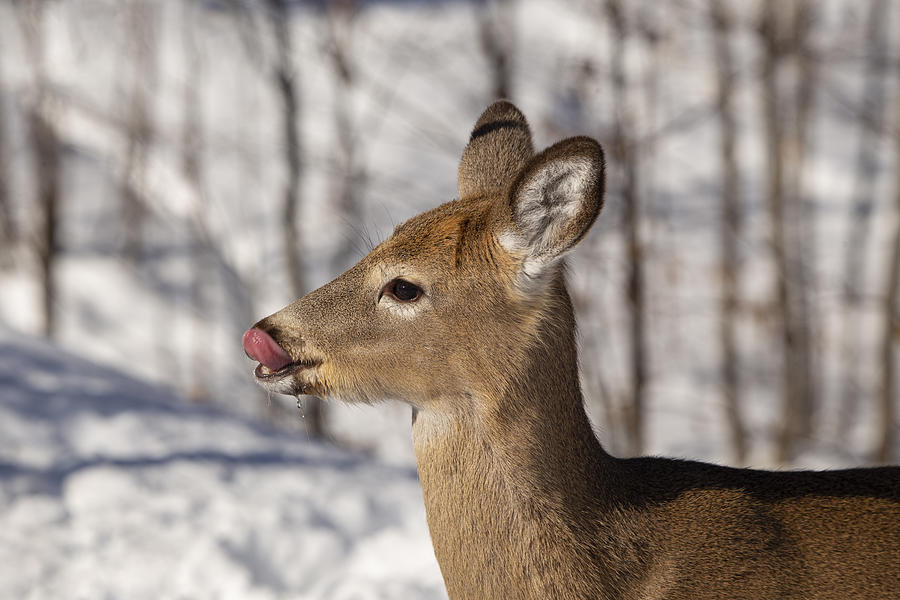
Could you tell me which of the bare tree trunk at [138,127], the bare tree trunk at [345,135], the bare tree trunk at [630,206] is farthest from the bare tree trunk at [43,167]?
the bare tree trunk at [630,206]

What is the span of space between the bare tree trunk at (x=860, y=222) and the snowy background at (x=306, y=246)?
0.24 ft

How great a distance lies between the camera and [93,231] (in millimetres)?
12047

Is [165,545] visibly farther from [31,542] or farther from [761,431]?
[761,431]

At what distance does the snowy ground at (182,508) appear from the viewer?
4098mm

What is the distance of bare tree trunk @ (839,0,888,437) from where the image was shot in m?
11.2

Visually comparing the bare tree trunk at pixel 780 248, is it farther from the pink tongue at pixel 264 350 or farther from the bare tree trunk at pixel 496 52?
the pink tongue at pixel 264 350

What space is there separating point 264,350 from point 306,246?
1049 cm

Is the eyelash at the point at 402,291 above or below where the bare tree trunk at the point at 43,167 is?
below

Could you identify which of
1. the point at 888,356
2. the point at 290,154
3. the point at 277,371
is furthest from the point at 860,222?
the point at 277,371

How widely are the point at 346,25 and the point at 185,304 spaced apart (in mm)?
3856

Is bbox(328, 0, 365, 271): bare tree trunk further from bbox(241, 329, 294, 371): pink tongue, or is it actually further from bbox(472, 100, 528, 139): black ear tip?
bbox(241, 329, 294, 371): pink tongue

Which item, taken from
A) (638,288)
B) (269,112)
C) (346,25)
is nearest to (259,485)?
(638,288)

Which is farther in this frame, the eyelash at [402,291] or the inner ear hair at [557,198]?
the eyelash at [402,291]

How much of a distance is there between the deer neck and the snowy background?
1.41 m
